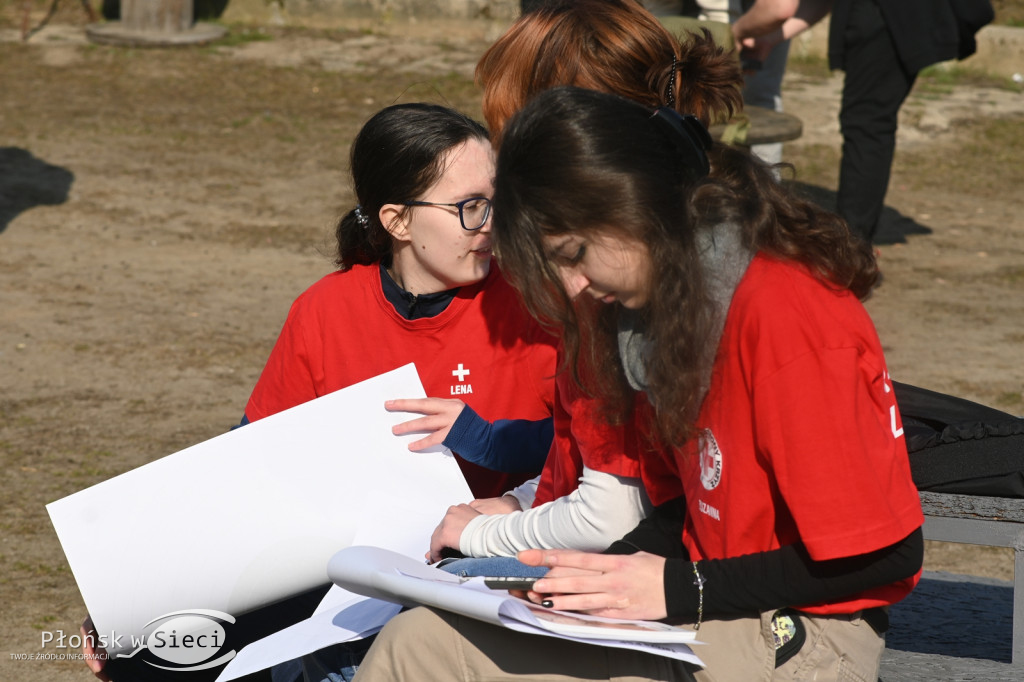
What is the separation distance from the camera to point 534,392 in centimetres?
226

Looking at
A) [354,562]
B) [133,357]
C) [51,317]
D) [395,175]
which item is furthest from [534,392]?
[51,317]

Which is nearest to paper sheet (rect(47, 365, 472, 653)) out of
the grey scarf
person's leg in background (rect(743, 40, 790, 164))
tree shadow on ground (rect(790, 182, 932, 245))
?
the grey scarf

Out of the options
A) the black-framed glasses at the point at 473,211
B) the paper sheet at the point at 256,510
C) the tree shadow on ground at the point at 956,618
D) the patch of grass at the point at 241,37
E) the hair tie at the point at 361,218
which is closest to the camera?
the paper sheet at the point at 256,510

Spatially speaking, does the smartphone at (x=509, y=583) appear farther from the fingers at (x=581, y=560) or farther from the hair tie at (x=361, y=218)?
the hair tie at (x=361, y=218)

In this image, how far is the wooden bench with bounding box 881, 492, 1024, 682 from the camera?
6.14ft

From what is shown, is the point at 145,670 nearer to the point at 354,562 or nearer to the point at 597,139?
the point at 354,562

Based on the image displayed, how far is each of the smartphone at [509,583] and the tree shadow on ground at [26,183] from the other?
5.22 meters

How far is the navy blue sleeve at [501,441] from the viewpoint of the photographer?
2.08 m

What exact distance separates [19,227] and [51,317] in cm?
138

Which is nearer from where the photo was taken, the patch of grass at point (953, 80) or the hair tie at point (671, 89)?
the hair tie at point (671, 89)

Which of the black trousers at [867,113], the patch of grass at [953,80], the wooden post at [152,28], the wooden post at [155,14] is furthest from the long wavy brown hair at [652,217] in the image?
the wooden post at [155,14]

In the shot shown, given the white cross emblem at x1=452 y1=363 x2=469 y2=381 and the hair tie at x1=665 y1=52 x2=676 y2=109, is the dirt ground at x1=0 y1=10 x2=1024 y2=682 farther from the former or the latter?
the hair tie at x1=665 y1=52 x2=676 y2=109

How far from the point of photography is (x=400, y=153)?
2.21 metres

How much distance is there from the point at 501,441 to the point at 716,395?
0.71 m
